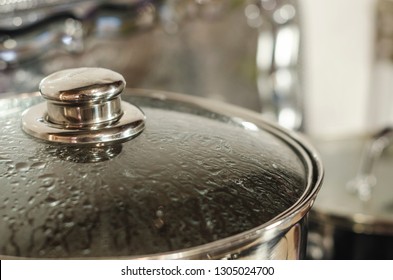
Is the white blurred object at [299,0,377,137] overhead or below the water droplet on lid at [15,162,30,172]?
below

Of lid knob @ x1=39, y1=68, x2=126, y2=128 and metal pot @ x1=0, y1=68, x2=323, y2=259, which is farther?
lid knob @ x1=39, y1=68, x2=126, y2=128

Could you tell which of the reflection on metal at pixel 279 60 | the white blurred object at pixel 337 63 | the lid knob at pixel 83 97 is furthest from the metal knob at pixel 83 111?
the white blurred object at pixel 337 63

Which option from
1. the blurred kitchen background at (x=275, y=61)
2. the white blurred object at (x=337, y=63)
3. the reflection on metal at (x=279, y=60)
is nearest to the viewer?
the blurred kitchen background at (x=275, y=61)

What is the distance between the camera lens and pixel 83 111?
25.7 inches

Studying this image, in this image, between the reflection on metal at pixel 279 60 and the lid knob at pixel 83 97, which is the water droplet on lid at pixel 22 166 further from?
the reflection on metal at pixel 279 60

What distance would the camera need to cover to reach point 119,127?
2.20 feet

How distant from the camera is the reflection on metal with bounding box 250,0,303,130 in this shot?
6.26ft

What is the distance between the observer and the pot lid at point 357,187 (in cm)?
123

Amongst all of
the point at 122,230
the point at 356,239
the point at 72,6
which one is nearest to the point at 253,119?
the point at 122,230

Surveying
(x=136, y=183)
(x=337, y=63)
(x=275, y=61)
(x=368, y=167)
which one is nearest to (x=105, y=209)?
(x=136, y=183)

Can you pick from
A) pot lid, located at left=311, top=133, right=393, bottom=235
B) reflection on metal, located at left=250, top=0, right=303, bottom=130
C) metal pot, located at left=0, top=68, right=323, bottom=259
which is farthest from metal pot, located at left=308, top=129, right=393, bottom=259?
metal pot, located at left=0, top=68, right=323, bottom=259

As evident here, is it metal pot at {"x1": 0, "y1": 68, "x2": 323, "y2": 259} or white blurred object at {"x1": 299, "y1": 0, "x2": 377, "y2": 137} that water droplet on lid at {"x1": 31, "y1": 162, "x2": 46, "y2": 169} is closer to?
metal pot at {"x1": 0, "y1": 68, "x2": 323, "y2": 259}

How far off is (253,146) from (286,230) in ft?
0.55

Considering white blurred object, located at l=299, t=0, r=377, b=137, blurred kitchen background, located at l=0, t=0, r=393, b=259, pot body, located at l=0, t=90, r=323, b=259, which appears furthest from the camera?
white blurred object, located at l=299, t=0, r=377, b=137
